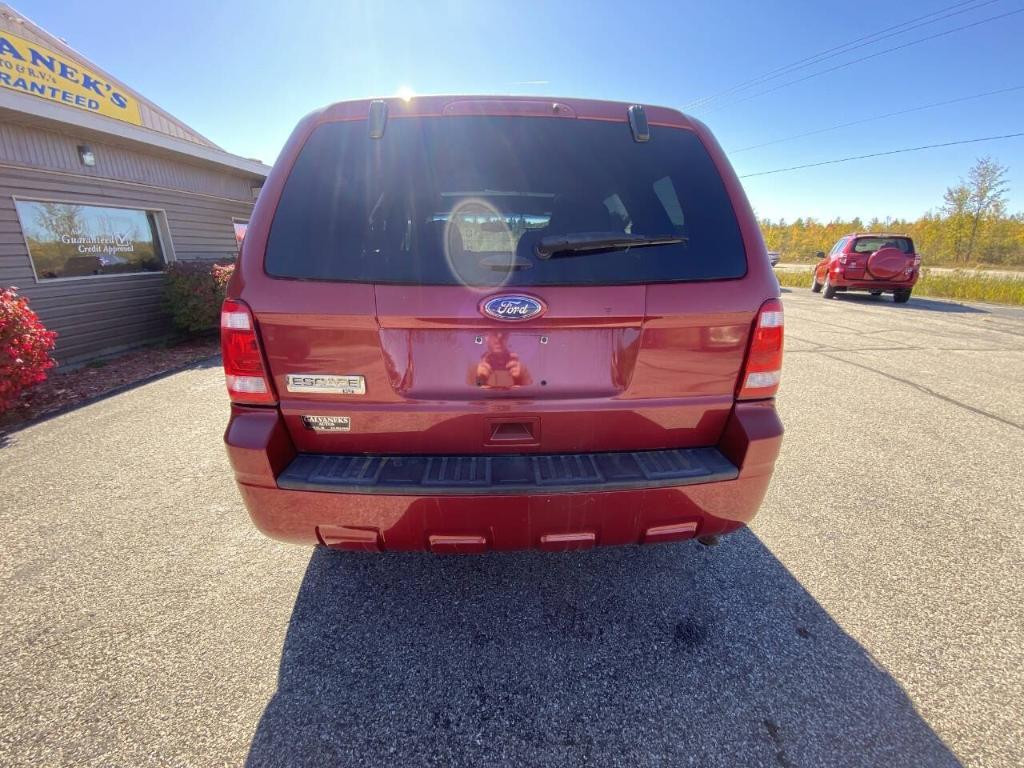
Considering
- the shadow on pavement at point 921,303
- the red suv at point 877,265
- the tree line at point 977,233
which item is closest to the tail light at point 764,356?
the shadow on pavement at point 921,303

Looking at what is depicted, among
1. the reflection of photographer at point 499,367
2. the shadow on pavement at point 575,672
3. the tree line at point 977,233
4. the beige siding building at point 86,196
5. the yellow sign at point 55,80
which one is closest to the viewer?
the shadow on pavement at point 575,672

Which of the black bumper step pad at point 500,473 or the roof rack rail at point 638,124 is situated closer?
the black bumper step pad at point 500,473

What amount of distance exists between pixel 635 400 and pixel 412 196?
117cm

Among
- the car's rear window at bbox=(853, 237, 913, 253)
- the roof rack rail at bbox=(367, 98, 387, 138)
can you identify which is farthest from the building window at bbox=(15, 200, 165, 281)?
the car's rear window at bbox=(853, 237, 913, 253)

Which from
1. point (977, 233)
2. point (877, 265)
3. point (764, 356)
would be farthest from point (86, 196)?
point (977, 233)

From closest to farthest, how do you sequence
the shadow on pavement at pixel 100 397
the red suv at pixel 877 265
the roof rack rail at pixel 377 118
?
the roof rack rail at pixel 377 118, the shadow on pavement at pixel 100 397, the red suv at pixel 877 265

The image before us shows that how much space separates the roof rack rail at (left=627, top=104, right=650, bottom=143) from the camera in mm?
1772

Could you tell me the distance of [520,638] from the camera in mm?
1911

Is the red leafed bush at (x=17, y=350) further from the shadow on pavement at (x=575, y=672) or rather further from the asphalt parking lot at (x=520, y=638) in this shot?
the shadow on pavement at (x=575, y=672)

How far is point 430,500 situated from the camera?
61.6 inches

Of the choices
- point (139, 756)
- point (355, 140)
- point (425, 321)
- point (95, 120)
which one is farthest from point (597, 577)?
point (95, 120)

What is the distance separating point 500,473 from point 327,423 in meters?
0.68

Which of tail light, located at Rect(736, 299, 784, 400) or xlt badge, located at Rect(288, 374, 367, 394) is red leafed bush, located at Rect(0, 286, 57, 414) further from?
tail light, located at Rect(736, 299, 784, 400)

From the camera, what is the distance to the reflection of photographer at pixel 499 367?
1.59m
